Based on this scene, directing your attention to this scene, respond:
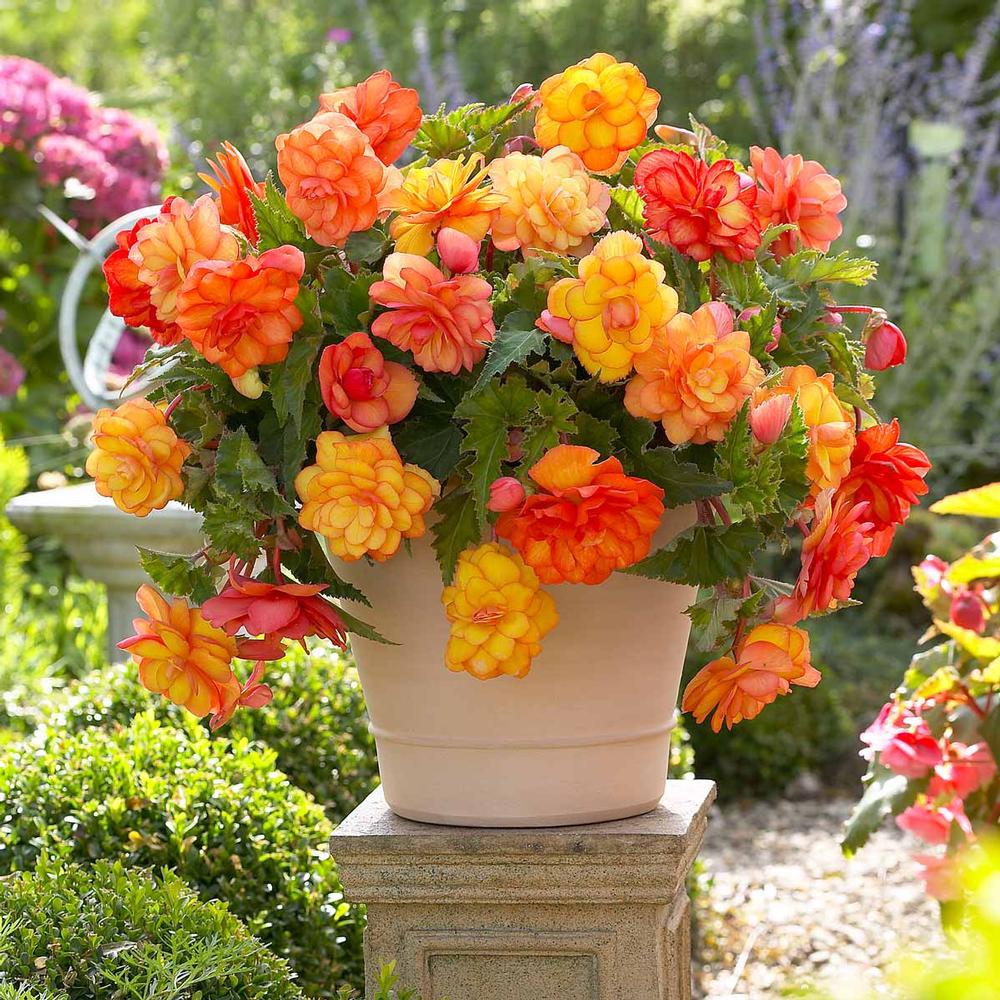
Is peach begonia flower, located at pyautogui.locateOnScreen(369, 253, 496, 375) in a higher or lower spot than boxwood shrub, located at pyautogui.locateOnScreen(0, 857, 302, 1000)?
higher

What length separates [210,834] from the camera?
177cm

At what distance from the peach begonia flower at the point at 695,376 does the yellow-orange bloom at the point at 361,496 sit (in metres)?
0.21

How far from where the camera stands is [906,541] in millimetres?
5148

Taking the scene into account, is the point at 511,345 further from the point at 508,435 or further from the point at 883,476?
the point at 883,476

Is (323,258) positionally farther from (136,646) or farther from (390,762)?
(390,762)

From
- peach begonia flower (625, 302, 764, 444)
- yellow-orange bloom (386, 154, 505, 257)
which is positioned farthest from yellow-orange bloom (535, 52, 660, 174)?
peach begonia flower (625, 302, 764, 444)

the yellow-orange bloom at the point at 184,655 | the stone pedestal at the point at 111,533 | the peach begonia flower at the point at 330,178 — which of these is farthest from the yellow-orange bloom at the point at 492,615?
the stone pedestal at the point at 111,533

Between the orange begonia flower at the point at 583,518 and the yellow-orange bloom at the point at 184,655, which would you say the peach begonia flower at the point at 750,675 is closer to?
the orange begonia flower at the point at 583,518

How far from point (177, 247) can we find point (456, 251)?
25cm

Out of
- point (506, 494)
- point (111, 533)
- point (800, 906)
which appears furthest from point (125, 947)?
point (800, 906)

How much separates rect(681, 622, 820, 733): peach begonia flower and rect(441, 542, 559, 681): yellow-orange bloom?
0.53ft

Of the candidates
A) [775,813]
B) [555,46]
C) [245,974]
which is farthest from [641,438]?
[555,46]

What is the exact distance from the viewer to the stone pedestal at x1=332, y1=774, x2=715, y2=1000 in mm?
1352

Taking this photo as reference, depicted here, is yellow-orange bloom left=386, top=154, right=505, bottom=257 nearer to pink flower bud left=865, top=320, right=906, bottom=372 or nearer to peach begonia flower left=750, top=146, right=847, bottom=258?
peach begonia flower left=750, top=146, right=847, bottom=258
